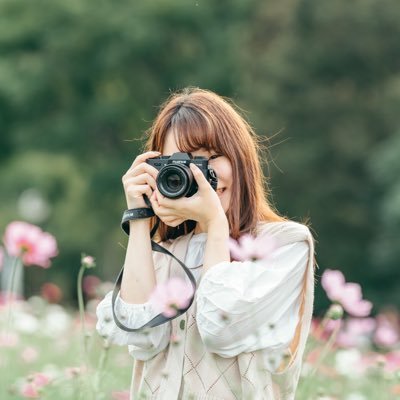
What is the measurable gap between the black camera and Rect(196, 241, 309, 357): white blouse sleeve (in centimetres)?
17

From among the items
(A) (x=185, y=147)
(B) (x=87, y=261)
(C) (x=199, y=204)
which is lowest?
(B) (x=87, y=261)

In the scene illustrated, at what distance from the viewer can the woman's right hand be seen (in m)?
2.40

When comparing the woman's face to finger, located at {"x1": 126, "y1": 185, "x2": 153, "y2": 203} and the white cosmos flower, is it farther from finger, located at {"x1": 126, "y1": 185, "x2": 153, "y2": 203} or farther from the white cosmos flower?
the white cosmos flower

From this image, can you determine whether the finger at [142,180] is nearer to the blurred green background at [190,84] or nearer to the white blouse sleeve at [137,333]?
the white blouse sleeve at [137,333]

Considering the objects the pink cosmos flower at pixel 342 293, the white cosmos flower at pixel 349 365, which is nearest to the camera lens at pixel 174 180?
the pink cosmos flower at pixel 342 293

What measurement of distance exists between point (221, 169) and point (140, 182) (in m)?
0.17

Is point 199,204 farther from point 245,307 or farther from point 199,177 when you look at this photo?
point 245,307

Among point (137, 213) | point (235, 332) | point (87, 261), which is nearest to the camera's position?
point (235, 332)

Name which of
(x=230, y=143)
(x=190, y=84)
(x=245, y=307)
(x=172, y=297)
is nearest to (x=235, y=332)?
(x=245, y=307)

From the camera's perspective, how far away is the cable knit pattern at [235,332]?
219 cm

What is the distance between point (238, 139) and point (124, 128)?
14.2 m

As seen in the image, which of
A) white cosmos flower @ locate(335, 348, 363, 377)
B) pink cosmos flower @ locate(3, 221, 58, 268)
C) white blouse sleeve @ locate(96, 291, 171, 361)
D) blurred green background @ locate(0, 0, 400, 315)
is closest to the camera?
white blouse sleeve @ locate(96, 291, 171, 361)

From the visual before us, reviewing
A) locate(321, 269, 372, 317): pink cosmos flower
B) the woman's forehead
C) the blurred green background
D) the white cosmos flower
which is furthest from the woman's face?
the blurred green background

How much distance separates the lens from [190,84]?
15.0m
